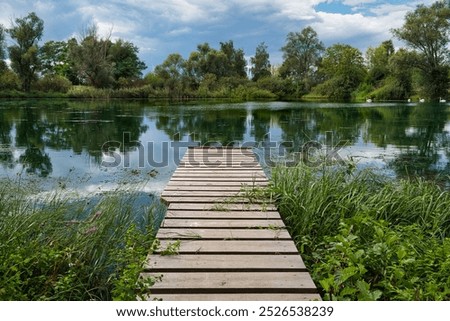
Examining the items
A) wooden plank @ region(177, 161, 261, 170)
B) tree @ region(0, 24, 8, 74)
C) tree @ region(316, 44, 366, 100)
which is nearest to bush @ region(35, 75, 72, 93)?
tree @ region(0, 24, 8, 74)

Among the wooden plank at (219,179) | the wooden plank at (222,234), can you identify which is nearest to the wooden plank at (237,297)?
the wooden plank at (222,234)

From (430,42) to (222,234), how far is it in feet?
96.8

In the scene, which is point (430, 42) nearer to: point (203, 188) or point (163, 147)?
point (163, 147)

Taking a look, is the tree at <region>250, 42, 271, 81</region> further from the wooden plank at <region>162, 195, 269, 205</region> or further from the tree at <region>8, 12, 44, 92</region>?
the wooden plank at <region>162, 195, 269, 205</region>

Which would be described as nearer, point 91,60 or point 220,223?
point 220,223

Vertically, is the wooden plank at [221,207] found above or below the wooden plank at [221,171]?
below

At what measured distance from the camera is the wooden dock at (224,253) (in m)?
1.71

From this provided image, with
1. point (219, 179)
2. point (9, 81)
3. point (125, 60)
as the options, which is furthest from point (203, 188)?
point (125, 60)

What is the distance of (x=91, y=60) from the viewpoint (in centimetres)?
2994

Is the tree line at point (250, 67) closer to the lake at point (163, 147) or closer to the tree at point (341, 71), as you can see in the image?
the tree at point (341, 71)

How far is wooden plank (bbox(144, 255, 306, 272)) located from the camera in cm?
191

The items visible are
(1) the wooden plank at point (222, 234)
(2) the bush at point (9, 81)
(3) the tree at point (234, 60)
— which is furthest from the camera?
(3) the tree at point (234, 60)

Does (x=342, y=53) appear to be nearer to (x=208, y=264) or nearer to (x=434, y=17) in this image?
(x=434, y=17)

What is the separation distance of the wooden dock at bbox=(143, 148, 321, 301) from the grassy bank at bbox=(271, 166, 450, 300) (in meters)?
0.18
